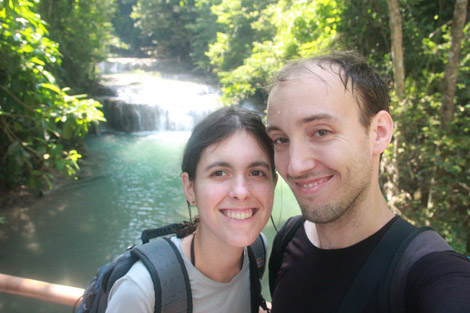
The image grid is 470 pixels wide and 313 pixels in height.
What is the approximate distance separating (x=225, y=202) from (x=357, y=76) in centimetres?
71

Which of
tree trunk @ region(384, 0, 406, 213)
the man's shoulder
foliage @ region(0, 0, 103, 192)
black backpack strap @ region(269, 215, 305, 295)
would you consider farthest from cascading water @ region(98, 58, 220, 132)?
the man's shoulder

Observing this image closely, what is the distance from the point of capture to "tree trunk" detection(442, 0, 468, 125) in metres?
3.96

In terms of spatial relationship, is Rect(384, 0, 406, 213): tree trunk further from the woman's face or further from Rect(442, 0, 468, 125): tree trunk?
the woman's face

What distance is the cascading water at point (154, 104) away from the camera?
17266 millimetres

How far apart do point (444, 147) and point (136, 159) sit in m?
9.53

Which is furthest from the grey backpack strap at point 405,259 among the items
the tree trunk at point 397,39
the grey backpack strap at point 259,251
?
the tree trunk at point 397,39

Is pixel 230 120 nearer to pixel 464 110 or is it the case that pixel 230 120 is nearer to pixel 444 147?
pixel 444 147

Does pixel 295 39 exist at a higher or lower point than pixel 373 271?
higher

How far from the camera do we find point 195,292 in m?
1.40

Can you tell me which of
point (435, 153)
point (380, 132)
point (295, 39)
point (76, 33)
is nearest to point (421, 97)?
point (435, 153)

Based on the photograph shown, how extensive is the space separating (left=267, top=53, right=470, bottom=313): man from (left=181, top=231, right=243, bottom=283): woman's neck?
0.30 m

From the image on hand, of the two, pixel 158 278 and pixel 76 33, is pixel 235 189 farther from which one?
pixel 76 33

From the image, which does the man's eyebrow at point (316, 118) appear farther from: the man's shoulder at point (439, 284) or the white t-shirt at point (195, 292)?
the white t-shirt at point (195, 292)

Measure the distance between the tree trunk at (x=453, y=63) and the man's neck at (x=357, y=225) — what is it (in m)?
3.90
